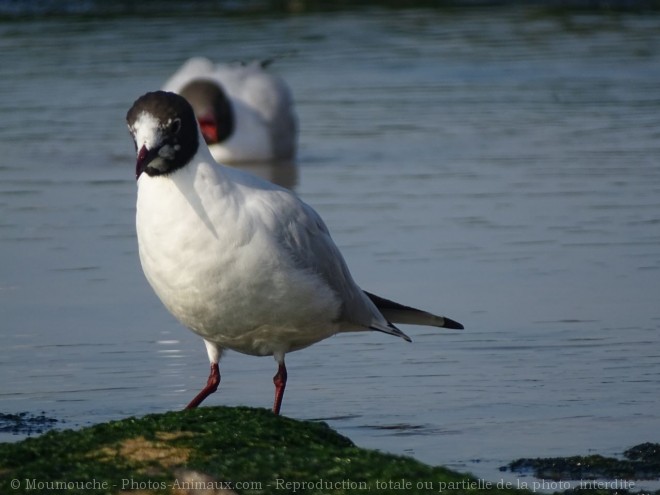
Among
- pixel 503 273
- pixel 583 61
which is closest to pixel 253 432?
pixel 503 273

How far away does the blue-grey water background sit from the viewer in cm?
677

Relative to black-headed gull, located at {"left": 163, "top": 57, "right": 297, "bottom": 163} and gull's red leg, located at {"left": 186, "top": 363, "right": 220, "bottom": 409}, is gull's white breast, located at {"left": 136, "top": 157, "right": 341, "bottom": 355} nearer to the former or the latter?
gull's red leg, located at {"left": 186, "top": 363, "right": 220, "bottom": 409}

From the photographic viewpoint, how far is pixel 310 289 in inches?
248

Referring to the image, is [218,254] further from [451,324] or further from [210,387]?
[451,324]

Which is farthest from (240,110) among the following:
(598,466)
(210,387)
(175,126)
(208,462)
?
(208,462)

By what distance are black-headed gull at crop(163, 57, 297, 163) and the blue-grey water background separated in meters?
0.29

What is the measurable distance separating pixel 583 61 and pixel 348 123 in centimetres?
344

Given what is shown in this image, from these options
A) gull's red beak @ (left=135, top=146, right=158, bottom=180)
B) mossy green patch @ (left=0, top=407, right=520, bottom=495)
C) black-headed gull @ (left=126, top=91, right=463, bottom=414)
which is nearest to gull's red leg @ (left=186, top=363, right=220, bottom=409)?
black-headed gull @ (left=126, top=91, right=463, bottom=414)

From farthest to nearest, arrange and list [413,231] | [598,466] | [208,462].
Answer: [413,231] → [598,466] → [208,462]

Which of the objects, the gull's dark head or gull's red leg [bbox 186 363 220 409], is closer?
the gull's dark head

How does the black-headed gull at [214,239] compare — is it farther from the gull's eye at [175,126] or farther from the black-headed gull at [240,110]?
the black-headed gull at [240,110]

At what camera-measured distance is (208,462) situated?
5188 millimetres

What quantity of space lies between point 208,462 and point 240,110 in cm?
839

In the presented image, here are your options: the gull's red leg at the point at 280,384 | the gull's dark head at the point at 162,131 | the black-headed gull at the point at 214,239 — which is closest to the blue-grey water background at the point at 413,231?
the gull's red leg at the point at 280,384
